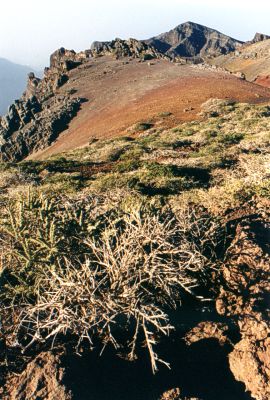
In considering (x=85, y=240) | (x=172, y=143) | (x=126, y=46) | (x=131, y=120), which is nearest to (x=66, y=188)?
(x=172, y=143)

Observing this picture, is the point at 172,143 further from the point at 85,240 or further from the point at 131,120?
the point at 85,240

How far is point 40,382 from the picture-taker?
5.10 m

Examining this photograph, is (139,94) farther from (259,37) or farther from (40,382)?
(259,37)

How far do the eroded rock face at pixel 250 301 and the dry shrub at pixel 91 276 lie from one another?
51cm

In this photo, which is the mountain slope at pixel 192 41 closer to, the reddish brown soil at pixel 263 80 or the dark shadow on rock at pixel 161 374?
the reddish brown soil at pixel 263 80

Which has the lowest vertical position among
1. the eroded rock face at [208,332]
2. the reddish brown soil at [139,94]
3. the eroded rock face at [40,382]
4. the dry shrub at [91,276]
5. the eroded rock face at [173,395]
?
the reddish brown soil at [139,94]

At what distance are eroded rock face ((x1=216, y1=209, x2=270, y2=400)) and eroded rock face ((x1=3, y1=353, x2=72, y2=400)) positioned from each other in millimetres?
2507

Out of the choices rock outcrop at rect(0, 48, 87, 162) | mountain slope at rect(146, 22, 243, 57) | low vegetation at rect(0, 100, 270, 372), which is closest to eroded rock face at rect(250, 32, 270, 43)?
mountain slope at rect(146, 22, 243, 57)

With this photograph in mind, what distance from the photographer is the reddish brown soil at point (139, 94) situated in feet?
123

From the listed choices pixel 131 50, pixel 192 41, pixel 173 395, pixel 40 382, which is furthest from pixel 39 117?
pixel 192 41

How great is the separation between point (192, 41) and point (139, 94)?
12838 centimetres

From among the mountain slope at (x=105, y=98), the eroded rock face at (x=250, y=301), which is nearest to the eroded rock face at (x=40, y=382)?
the eroded rock face at (x=250, y=301)

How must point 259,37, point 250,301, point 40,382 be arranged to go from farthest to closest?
point 259,37 < point 250,301 < point 40,382

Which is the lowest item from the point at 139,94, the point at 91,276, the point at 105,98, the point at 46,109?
the point at 46,109
